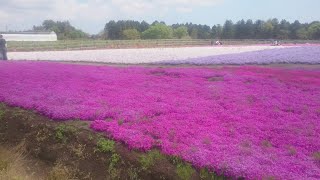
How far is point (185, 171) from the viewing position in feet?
28.1

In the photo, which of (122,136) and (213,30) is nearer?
(122,136)

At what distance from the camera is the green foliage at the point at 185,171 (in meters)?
8.44

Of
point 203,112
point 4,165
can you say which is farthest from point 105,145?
point 203,112

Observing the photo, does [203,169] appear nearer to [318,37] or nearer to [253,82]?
[253,82]

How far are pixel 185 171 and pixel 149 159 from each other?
102 centimetres

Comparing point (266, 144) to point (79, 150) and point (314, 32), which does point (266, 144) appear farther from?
point (314, 32)

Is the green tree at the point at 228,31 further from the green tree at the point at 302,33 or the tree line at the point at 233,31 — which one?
the green tree at the point at 302,33

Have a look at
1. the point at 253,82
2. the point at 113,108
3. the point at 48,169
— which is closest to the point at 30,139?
the point at 48,169

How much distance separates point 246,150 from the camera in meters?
9.25

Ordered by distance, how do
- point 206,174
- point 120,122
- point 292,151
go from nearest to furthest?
point 206,174
point 292,151
point 120,122

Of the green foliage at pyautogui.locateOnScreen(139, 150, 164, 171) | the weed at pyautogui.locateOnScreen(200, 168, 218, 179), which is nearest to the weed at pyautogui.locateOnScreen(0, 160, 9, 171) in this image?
the green foliage at pyautogui.locateOnScreen(139, 150, 164, 171)

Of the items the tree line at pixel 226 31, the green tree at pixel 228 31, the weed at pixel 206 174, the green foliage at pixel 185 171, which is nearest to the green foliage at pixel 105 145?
the green foliage at pixel 185 171

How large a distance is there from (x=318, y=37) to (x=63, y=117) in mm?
85395

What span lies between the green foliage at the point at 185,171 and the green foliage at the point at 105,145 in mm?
1928
